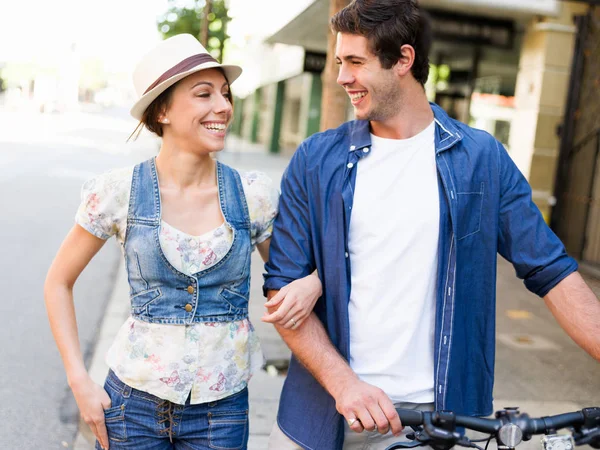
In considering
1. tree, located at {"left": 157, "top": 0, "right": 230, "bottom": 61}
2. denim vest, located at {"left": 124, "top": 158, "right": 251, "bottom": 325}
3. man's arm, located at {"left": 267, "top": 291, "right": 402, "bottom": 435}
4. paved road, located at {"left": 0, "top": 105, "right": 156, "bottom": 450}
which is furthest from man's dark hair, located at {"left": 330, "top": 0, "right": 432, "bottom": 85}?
tree, located at {"left": 157, "top": 0, "right": 230, "bottom": 61}

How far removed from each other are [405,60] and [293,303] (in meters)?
0.82

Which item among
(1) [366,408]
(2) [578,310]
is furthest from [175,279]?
(2) [578,310]

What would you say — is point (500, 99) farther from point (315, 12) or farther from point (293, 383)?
point (293, 383)

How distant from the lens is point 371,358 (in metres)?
2.27

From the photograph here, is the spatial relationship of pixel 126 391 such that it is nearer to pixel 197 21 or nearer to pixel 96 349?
pixel 96 349

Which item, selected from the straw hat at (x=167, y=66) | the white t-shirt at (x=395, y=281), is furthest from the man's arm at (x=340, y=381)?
the straw hat at (x=167, y=66)

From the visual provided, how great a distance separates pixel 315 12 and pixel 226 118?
13806 millimetres

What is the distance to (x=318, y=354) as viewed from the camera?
87.0 inches

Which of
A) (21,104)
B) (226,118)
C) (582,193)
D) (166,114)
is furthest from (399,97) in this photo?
(21,104)

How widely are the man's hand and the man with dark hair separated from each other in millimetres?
96

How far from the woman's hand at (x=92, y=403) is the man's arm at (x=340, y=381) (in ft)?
2.05

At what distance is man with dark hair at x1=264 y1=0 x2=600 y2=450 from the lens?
225cm

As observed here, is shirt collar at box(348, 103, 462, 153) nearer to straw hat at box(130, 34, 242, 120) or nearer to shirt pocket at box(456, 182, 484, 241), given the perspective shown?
shirt pocket at box(456, 182, 484, 241)

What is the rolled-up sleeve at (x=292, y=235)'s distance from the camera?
2.30 meters
